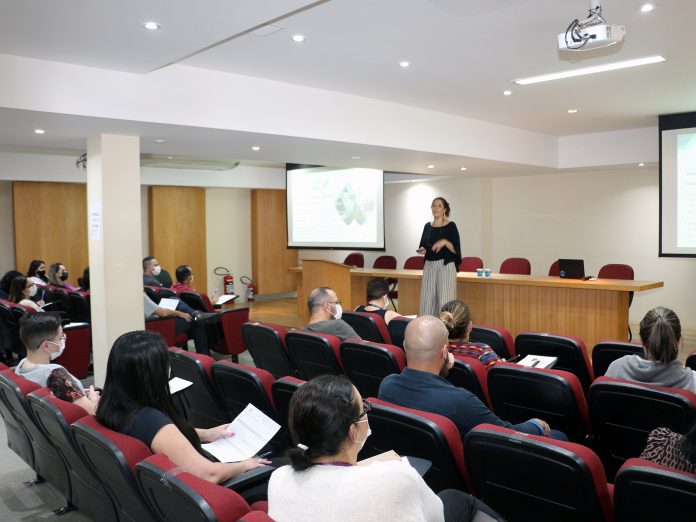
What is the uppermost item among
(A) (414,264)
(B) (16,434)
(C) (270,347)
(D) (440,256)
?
(D) (440,256)

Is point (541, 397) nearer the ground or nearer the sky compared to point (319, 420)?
nearer the ground

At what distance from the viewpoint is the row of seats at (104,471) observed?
5.38ft

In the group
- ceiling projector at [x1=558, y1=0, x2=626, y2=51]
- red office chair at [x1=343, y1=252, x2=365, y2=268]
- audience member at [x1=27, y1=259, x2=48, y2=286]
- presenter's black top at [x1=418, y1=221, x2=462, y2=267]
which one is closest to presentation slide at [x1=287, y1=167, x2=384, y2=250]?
red office chair at [x1=343, y1=252, x2=365, y2=268]

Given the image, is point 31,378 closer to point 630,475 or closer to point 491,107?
point 630,475

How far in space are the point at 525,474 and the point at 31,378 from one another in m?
2.74

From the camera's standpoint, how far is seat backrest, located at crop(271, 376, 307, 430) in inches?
108

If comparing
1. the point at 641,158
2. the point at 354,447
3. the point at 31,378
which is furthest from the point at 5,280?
the point at 641,158

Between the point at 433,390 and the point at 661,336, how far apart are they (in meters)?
1.31

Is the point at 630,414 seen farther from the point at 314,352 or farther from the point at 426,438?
the point at 314,352

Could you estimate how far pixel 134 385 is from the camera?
7.47 ft

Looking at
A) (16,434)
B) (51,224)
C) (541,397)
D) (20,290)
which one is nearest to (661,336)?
(541,397)

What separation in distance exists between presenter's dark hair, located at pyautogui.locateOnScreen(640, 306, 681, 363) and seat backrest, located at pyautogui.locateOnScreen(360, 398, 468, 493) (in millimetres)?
1371

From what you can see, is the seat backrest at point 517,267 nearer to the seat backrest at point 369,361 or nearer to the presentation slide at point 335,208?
the presentation slide at point 335,208

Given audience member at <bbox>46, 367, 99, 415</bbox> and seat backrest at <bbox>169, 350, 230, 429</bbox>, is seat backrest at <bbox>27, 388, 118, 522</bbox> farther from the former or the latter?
seat backrest at <bbox>169, 350, 230, 429</bbox>
